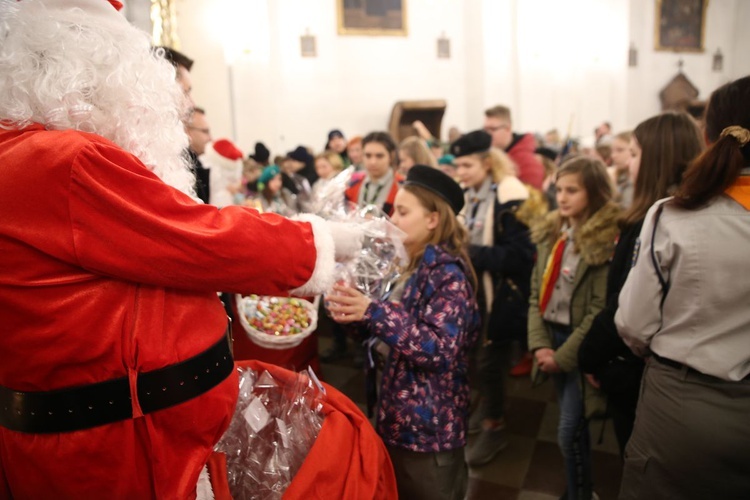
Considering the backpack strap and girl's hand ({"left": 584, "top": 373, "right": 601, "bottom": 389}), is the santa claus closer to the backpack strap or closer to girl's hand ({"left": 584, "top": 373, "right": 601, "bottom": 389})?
the backpack strap

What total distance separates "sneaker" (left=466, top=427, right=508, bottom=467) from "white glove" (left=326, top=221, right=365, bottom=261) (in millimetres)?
2108

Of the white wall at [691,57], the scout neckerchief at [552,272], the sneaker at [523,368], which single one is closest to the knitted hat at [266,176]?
the sneaker at [523,368]

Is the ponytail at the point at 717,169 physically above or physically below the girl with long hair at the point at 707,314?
above

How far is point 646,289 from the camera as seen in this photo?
61.4 inches

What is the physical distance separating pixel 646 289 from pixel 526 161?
3116 millimetres

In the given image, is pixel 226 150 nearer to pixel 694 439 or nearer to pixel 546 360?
pixel 546 360

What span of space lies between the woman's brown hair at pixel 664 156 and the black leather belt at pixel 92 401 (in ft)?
5.83

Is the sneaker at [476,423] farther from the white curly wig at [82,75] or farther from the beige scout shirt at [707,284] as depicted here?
the white curly wig at [82,75]

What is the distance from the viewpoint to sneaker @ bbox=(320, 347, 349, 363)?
4.52m

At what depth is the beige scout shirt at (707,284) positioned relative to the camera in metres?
1.41

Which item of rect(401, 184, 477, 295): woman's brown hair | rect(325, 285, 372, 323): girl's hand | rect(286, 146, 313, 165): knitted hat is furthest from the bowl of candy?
rect(286, 146, 313, 165): knitted hat

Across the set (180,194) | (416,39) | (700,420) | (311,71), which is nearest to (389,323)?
(180,194)

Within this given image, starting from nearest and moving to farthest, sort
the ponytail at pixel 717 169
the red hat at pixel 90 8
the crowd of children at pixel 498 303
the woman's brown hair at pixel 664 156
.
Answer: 1. the red hat at pixel 90 8
2. the ponytail at pixel 717 169
3. the crowd of children at pixel 498 303
4. the woman's brown hair at pixel 664 156

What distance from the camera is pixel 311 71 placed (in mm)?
12359
